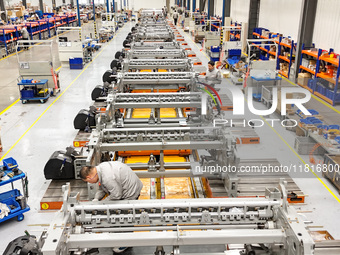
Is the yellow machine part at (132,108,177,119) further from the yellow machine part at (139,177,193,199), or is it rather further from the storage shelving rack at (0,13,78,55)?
the storage shelving rack at (0,13,78,55)

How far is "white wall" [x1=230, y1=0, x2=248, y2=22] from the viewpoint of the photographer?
70.4ft

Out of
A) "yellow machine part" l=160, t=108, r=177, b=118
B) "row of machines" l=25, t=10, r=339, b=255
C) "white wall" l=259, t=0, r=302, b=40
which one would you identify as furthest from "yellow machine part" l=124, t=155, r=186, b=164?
"white wall" l=259, t=0, r=302, b=40

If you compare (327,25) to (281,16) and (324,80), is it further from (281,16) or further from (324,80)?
(281,16)

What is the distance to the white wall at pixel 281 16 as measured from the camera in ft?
47.3

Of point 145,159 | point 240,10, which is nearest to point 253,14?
point 240,10

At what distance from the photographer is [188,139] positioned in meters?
5.65

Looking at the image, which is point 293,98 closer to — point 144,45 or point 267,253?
point 144,45

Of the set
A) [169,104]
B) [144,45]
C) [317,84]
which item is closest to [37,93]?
[144,45]

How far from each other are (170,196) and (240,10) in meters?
20.3

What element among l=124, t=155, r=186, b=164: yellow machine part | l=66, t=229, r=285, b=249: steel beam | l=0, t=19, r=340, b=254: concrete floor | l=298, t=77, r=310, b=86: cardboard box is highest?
l=66, t=229, r=285, b=249: steel beam

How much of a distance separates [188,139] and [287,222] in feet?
9.29

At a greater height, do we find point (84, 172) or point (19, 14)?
point (19, 14)

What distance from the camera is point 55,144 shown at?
326 inches

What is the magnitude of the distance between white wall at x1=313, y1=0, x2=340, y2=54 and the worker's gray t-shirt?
1017cm
